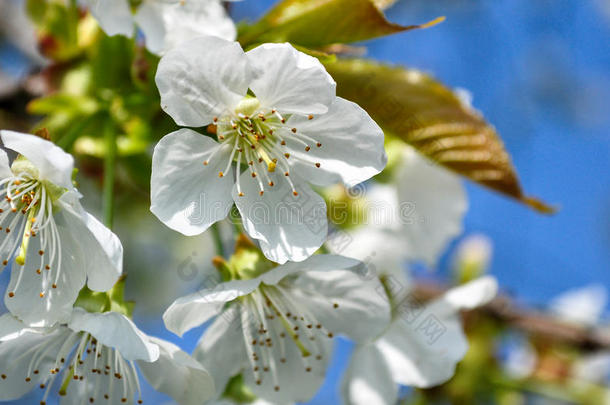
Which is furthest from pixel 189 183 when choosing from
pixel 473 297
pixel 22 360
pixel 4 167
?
pixel 473 297

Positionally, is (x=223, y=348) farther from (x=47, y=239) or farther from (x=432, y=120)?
(x=432, y=120)

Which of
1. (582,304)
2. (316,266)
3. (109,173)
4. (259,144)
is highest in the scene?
(259,144)

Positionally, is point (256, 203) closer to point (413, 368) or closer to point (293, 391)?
point (293, 391)

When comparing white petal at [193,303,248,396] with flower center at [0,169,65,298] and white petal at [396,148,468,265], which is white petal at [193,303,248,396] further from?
white petal at [396,148,468,265]

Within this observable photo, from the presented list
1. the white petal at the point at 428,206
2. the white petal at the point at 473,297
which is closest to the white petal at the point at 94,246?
the white petal at the point at 473,297

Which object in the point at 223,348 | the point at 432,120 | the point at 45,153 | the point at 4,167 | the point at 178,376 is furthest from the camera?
the point at 432,120

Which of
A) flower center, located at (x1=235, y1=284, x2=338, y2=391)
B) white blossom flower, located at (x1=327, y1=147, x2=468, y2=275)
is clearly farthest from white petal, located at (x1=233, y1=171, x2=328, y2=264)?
white blossom flower, located at (x1=327, y1=147, x2=468, y2=275)
